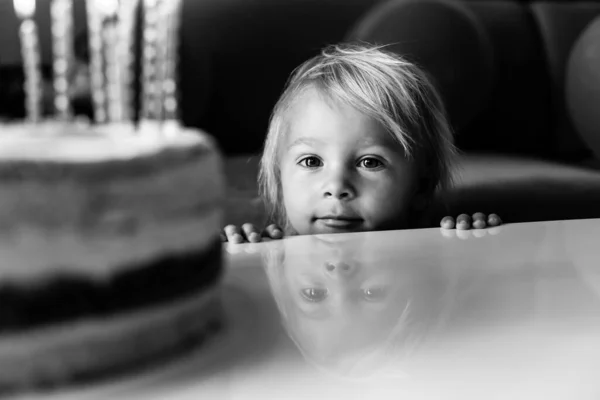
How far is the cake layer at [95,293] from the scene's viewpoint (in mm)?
247

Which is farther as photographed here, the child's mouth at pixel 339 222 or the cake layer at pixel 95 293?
the child's mouth at pixel 339 222

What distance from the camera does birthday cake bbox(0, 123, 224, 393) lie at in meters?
0.25

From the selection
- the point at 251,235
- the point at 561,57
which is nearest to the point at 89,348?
the point at 251,235

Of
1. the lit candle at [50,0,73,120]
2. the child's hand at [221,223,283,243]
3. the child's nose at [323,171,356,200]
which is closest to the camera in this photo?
the lit candle at [50,0,73,120]

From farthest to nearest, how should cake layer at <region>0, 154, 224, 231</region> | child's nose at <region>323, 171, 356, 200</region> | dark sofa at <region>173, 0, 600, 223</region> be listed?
dark sofa at <region>173, 0, 600, 223</region>, child's nose at <region>323, 171, 356, 200</region>, cake layer at <region>0, 154, 224, 231</region>

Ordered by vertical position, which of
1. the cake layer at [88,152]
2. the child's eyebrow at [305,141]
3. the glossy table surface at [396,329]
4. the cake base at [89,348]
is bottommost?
the child's eyebrow at [305,141]

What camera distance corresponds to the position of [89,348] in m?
0.26

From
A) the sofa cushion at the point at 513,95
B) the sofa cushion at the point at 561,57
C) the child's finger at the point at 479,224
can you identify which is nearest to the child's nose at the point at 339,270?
the child's finger at the point at 479,224

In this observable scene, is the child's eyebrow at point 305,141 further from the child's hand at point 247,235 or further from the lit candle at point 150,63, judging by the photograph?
the lit candle at point 150,63

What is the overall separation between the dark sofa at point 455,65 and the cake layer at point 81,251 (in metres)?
1.18

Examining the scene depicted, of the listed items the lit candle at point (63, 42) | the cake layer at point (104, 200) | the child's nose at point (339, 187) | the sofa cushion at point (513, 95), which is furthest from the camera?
the sofa cushion at point (513, 95)

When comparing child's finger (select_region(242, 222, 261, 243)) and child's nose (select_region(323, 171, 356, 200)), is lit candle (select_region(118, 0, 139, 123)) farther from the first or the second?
child's nose (select_region(323, 171, 356, 200))

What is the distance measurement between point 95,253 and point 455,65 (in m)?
1.55

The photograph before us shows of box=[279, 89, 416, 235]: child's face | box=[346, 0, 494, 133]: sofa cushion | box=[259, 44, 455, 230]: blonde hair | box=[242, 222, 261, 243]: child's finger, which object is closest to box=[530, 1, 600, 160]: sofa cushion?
box=[346, 0, 494, 133]: sofa cushion
